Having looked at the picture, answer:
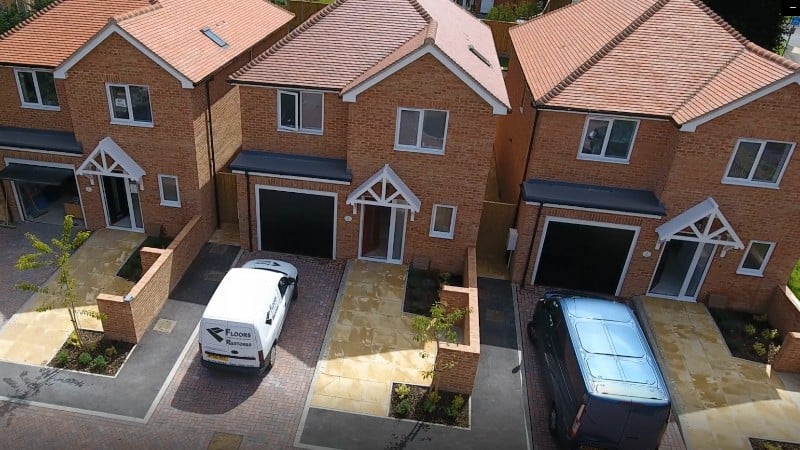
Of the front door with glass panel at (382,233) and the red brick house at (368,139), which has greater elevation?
the red brick house at (368,139)

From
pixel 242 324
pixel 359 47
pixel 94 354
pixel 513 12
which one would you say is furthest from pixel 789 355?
pixel 513 12

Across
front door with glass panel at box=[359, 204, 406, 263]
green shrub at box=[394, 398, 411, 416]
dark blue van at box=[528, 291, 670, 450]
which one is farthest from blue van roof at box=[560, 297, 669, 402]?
front door with glass panel at box=[359, 204, 406, 263]

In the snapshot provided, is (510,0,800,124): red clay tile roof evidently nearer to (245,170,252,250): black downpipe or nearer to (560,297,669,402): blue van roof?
(560,297,669,402): blue van roof

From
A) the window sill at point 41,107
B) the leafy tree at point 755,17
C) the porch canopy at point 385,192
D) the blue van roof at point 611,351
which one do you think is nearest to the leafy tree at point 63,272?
the window sill at point 41,107

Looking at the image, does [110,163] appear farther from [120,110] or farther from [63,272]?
[63,272]

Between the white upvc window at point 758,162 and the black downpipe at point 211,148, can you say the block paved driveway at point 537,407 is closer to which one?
the white upvc window at point 758,162

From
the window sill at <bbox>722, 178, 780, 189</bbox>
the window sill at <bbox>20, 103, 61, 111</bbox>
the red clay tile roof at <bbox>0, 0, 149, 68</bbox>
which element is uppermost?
the red clay tile roof at <bbox>0, 0, 149, 68</bbox>

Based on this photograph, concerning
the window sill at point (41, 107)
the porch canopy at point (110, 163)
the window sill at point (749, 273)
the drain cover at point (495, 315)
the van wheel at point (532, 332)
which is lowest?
the drain cover at point (495, 315)
